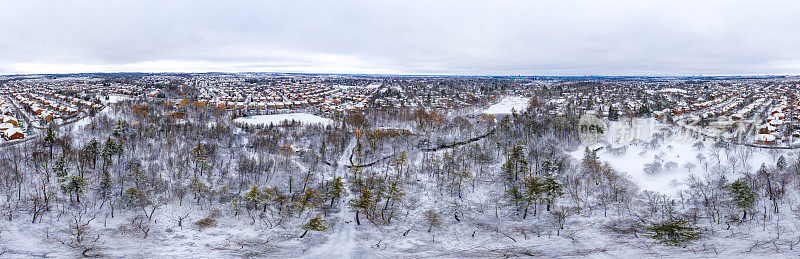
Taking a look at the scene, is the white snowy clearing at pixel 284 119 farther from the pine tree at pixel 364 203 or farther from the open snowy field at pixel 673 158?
the open snowy field at pixel 673 158

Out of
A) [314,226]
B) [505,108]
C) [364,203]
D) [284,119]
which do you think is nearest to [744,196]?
[364,203]

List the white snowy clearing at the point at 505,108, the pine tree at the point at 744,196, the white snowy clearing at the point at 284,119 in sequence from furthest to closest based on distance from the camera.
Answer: the white snowy clearing at the point at 505,108 < the white snowy clearing at the point at 284,119 < the pine tree at the point at 744,196

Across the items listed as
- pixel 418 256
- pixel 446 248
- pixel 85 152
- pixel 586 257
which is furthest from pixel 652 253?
pixel 85 152

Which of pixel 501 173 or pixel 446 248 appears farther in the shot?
pixel 501 173

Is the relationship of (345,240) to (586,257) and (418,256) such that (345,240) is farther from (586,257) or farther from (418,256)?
(586,257)

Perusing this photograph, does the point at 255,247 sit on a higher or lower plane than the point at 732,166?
lower

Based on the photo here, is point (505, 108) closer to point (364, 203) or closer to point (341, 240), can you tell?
point (364, 203)

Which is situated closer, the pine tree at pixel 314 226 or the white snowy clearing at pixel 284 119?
the pine tree at pixel 314 226

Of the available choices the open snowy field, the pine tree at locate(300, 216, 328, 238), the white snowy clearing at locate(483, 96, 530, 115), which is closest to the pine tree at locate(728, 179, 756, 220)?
the open snowy field

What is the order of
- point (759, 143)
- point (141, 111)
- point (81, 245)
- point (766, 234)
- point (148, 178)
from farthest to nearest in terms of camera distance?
point (141, 111)
point (759, 143)
point (148, 178)
point (766, 234)
point (81, 245)

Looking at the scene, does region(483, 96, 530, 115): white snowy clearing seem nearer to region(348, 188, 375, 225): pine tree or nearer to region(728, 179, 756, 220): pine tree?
region(728, 179, 756, 220): pine tree

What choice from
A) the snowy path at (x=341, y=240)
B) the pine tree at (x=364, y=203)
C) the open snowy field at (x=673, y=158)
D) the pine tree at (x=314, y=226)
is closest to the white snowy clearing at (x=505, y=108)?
the open snowy field at (x=673, y=158)
